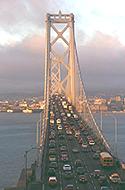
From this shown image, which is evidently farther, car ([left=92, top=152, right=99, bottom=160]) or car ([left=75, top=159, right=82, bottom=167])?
car ([left=92, top=152, right=99, bottom=160])

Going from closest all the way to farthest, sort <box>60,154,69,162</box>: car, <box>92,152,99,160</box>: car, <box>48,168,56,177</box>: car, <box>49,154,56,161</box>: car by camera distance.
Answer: <box>48,168,56,177</box>: car, <box>49,154,56,161</box>: car, <box>60,154,69,162</box>: car, <box>92,152,99,160</box>: car

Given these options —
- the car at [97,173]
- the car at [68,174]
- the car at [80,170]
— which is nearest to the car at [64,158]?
the car at [80,170]

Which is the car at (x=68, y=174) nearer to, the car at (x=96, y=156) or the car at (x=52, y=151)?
the car at (x=96, y=156)

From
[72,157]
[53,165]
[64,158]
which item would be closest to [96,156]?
[72,157]

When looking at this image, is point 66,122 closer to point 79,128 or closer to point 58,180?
point 79,128

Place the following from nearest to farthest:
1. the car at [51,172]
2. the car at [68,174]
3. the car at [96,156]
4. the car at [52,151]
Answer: the car at [68,174]
the car at [51,172]
the car at [96,156]
the car at [52,151]

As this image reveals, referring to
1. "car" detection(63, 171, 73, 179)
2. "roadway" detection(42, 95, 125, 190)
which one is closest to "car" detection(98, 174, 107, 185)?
"roadway" detection(42, 95, 125, 190)

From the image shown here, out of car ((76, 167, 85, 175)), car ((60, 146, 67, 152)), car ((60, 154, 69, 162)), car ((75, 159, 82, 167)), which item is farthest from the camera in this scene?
car ((60, 146, 67, 152))

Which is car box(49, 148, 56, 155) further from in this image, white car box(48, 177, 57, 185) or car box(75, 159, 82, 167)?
white car box(48, 177, 57, 185)
